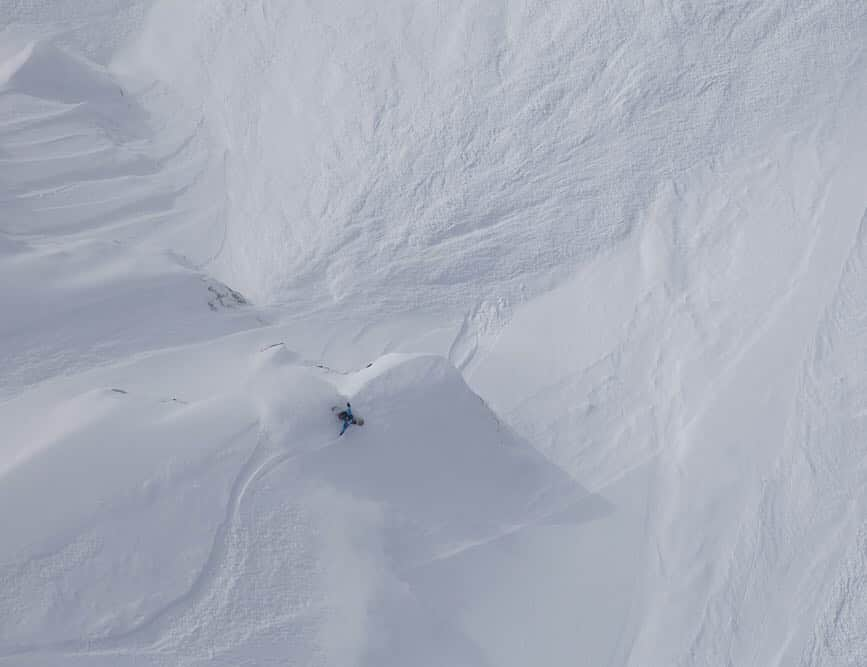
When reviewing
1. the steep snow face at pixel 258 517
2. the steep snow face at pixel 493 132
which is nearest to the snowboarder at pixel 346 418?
the steep snow face at pixel 258 517

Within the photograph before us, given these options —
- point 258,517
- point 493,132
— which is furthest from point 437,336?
point 258,517

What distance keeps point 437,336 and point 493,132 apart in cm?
166

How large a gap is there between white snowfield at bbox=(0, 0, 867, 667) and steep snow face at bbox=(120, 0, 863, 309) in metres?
0.03

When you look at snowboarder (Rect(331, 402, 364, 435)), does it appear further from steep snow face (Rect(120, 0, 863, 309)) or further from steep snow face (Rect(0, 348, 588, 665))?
steep snow face (Rect(120, 0, 863, 309))

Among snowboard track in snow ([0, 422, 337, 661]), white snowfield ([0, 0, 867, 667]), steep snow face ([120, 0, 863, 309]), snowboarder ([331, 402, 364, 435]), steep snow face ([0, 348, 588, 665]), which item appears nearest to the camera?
snowboard track in snow ([0, 422, 337, 661])

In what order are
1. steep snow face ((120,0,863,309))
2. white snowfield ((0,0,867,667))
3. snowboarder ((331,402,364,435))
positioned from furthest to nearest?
steep snow face ((120,0,863,309)) < snowboarder ((331,402,364,435)) < white snowfield ((0,0,867,667))

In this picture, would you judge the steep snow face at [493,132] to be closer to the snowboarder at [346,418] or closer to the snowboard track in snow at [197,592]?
the snowboarder at [346,418]

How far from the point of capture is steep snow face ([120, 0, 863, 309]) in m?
5.37

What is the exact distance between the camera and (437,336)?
16.9 feet

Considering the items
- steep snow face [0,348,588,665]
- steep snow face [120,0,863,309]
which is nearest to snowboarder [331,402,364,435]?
steep snow face [0,348,588,665]

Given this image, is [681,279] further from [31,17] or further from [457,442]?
[31,17]

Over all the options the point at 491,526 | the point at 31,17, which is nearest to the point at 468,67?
the point at 491,526

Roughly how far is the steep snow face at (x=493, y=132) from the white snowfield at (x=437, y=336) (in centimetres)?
3

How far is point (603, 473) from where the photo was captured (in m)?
4.57
